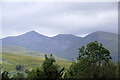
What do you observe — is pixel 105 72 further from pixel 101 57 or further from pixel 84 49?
pixel 84 49

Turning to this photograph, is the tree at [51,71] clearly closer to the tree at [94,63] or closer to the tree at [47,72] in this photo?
the tree at [47,72]

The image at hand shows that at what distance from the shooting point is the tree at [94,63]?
40.5 meters

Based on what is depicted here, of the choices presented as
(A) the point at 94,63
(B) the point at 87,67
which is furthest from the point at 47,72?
(A) the point at 94,63

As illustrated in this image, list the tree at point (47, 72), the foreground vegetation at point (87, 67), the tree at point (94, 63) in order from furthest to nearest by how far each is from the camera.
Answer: the tree at point (94, 63) < the foreground vegetation at point (87, 67) < the tree at point (47, 72)

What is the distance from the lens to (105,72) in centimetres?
4019

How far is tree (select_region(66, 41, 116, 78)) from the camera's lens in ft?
133

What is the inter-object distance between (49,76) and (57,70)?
1.63 m

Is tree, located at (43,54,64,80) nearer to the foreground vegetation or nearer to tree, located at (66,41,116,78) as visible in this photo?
the foreground vegetation

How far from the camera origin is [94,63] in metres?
41.8

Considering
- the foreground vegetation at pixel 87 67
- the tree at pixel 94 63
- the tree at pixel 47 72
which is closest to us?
the tree at pixel 47 72

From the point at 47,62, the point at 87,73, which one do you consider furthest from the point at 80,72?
the point at 47,62

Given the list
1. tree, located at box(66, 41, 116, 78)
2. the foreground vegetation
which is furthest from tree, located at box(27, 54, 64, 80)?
tree, located at box(66, 41, 116, 78)

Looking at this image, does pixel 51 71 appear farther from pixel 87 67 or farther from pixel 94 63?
pixel 94 63

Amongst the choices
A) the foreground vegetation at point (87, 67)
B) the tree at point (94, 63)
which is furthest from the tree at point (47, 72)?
the tree at point (94, 63)
